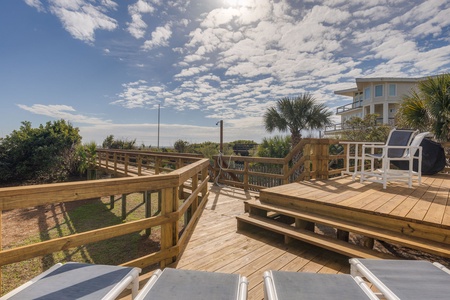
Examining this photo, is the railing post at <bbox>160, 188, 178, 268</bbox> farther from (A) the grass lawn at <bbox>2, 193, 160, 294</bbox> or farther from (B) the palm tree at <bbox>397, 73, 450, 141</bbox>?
(B) the palm tree at <bbox>397, 73, 450, 141</bbox>

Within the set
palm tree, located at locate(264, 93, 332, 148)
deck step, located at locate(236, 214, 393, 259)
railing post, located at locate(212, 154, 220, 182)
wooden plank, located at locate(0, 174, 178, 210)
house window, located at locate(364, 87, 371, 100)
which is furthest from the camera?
house window, located at locate(364, 87, 371, 100)

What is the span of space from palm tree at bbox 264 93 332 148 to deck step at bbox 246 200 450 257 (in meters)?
8.35

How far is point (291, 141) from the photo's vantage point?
11.0m

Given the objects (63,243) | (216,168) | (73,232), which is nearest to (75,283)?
(63,243)

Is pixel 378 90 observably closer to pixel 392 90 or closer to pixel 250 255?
pixel 392 90

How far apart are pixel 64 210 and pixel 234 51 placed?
363 inches

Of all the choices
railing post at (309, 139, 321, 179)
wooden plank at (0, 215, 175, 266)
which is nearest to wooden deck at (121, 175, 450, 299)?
wooden plank at (0, 215, 175, 266)

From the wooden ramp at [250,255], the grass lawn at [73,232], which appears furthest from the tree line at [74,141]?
the wooden ramp at [250,255]

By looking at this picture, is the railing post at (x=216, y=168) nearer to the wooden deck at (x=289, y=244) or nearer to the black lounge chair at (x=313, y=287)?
the wooden deck at (x=289, y=244)

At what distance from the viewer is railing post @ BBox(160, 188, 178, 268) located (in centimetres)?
198

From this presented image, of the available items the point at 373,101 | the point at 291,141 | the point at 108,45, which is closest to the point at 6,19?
the point at 108,45

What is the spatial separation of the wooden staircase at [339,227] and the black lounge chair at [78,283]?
1.84 metres

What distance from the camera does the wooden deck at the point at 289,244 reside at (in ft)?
6.42

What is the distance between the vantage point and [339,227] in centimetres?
224
